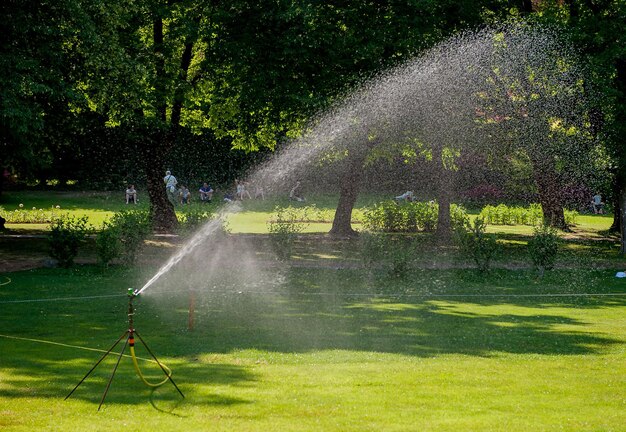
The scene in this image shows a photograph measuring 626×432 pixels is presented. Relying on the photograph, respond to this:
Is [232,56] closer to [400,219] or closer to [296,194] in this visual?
[400,219]

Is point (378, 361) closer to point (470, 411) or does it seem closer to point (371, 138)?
point (470, 411)

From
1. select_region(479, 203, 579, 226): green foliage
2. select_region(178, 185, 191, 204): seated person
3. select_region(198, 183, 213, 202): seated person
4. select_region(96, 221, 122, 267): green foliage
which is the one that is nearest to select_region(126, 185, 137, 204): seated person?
select_region(178, 185, 191, 204): seated person

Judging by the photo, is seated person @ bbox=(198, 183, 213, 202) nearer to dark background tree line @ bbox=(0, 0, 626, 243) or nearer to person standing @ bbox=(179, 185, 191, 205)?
person standing @ bbox=(179, 185, 191, 205)

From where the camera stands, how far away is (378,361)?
11688 mm

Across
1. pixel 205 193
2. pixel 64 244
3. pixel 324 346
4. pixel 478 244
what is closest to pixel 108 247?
pixel 64 244

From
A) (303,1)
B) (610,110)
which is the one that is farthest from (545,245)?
(303,1)

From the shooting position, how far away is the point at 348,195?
3012 centimetres

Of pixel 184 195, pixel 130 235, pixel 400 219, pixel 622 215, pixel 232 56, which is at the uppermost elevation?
pixel 232 56

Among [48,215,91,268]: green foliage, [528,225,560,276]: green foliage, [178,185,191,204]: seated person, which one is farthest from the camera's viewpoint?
[178,185,191,204]: seated person

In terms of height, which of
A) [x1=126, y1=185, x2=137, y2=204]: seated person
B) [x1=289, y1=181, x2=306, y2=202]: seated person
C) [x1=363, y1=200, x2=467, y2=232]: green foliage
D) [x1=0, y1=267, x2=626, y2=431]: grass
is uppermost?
[x1=289, y1=181, x2=306, y2=202]: seated person

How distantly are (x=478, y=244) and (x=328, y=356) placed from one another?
33.3 feet

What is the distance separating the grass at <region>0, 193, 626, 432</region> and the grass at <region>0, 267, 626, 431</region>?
4 centimetres

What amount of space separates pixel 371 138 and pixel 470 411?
61.3 ft

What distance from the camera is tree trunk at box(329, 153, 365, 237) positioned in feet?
96.7
